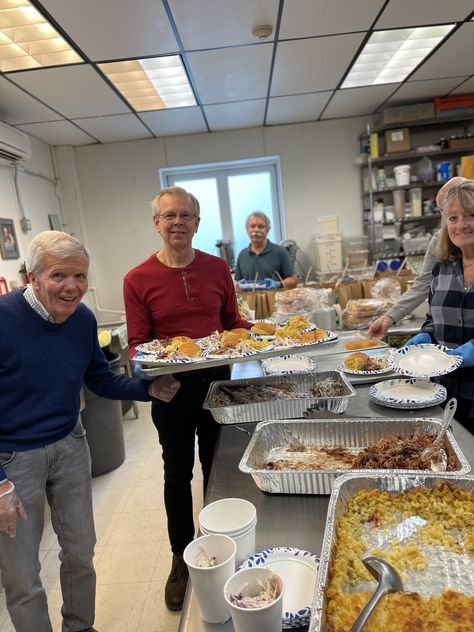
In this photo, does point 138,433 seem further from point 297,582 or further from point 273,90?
point 273,90

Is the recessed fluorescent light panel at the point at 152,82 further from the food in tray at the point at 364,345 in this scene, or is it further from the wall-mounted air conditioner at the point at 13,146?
the food in tray at the point at 364,345

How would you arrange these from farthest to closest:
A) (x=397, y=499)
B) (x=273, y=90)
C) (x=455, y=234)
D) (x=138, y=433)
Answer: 1. (x=273, y=90)
2. (x=138, y=433)
3. (x=455, y=234)
4. (x=397, y=499)

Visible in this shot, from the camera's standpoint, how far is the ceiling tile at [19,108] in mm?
3377

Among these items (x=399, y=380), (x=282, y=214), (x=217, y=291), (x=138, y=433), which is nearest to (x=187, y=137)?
(x=282, y=214)

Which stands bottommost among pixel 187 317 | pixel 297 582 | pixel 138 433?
pixel 138 433

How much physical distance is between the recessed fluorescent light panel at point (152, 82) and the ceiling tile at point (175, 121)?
15 cm

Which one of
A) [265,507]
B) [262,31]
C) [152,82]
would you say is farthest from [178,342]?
[152,82]

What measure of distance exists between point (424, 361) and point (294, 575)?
1.09 metres

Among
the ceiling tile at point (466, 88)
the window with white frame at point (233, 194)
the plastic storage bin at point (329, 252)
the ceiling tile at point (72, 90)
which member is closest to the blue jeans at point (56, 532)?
the ceiling tile at point (72, 90)

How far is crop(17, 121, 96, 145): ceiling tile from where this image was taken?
4.29 m

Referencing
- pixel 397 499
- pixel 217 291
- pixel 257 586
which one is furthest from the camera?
pixel 217 291

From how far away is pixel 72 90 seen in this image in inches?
137

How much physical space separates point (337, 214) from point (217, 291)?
4.02 m

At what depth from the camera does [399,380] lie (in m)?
1.67
